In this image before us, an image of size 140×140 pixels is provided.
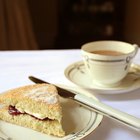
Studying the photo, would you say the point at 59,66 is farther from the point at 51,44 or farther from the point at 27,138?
the point at 51,44

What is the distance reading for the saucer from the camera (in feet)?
2.42

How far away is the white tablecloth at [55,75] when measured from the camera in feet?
1.95

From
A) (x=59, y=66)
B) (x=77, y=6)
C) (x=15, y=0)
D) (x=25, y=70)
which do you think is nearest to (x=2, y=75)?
(x=25, y=70)

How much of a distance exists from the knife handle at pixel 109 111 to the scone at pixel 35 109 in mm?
57

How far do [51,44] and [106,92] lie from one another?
7.33 feet

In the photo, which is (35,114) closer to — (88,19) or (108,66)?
(108,66)

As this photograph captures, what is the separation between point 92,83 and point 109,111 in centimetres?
22

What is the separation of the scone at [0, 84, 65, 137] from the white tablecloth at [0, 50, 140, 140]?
71 millimetres

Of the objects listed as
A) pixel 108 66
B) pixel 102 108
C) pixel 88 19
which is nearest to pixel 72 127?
pixel 102 108

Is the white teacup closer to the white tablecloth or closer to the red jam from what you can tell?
the white tablecloth

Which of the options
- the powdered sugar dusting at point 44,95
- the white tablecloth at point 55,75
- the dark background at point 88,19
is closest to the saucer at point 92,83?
the white tablecloth at point 55,75

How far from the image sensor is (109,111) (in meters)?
0.59

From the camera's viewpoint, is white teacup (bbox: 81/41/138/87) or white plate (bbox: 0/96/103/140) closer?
white plate (bbox: 0/96/103/140)

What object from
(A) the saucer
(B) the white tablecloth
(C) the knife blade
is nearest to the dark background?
(B) the white tablecloth
